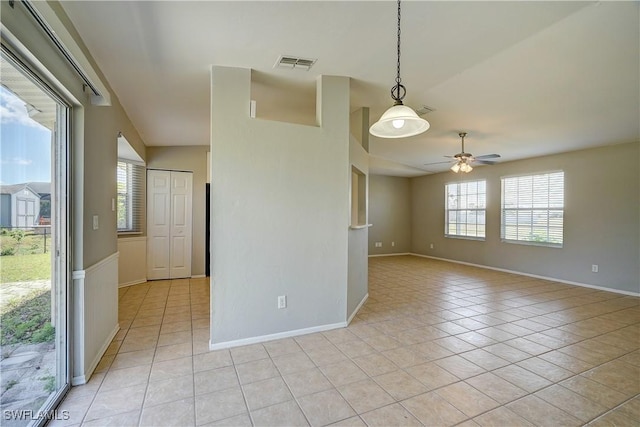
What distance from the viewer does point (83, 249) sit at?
7.43 ft

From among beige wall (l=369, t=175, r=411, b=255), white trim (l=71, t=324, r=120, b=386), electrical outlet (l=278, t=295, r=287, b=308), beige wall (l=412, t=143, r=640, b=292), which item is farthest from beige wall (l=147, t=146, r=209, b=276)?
beige wall (l=412, t=143, r=640, b=292)

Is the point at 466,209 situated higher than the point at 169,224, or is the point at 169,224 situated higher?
the point at 466,209

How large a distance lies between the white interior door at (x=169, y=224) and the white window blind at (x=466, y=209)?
6467 millimetres

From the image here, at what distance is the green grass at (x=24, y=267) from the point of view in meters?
1.46

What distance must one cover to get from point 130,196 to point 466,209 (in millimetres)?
7460

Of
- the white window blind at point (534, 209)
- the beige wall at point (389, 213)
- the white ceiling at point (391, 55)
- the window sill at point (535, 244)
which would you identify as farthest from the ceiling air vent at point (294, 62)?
the beige wall at point (389, 213)

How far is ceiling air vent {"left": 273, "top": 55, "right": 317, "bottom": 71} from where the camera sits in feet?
8.83

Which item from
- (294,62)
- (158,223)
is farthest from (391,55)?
(158,223)

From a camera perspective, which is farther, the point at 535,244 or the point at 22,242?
the point at 535,244

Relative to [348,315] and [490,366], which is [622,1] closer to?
[490,366]

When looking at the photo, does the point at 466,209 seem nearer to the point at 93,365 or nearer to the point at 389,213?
the point at 389,213

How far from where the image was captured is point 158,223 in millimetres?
5512

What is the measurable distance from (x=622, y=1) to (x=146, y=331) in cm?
482

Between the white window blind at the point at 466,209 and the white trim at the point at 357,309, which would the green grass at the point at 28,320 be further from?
the white window blind at the point at 466,209
